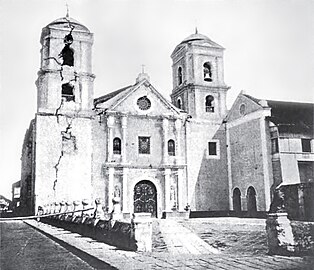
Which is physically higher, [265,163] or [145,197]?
[265,163]

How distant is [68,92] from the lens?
899 inches

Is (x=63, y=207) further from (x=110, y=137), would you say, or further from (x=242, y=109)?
(x=242, y=109)

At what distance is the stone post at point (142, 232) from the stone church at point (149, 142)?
12.2 meters

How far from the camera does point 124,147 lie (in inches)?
894

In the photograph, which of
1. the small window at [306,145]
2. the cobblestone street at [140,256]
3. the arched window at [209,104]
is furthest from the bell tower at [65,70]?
the small window at [306,145]

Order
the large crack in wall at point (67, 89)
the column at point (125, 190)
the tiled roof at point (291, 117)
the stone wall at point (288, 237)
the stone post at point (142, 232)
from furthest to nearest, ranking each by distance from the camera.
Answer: the column at point (125, 190)
the tiled roof at point (291, 117)
the large crack in wall at point (67, 89)
the stone post at point (142, 232)
the stone wall at point (288, 237)

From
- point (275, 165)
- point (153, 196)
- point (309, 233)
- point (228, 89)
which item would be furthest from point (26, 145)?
point (309, 233)

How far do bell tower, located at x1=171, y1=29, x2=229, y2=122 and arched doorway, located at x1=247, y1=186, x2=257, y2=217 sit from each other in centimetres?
471

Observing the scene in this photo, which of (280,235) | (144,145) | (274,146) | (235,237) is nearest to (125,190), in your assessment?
(144,145)

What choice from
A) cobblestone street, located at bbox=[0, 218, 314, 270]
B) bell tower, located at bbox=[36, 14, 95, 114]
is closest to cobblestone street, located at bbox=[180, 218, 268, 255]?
cobblestone street, located at bbox=[0, 218, 314, 270]

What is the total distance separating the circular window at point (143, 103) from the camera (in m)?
23.7

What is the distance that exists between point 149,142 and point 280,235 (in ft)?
51.9

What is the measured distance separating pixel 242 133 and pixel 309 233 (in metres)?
15.8

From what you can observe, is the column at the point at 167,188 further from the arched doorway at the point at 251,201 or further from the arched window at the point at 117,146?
the arched doorway at the point at 251,201
